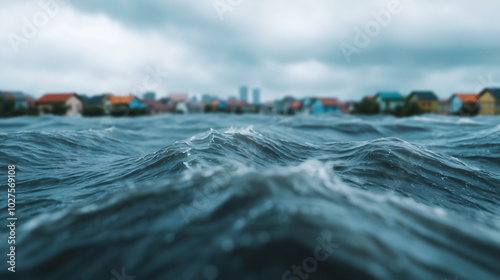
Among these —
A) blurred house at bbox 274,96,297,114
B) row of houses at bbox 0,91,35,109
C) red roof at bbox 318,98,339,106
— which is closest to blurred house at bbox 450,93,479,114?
red roof at bbox 318,98,339,106

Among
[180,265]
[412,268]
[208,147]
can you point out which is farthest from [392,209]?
[208,147]

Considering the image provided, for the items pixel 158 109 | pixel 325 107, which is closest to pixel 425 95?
pixel 325 107

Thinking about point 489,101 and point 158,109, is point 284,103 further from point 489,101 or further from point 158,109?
point 489,101

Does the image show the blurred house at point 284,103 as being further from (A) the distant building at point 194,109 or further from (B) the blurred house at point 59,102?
(B) the blurred house at point 59,102

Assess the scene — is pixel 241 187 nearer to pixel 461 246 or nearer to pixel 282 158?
pixel 461 246

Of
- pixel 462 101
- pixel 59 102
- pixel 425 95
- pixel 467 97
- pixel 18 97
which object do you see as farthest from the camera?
pixel 18 97

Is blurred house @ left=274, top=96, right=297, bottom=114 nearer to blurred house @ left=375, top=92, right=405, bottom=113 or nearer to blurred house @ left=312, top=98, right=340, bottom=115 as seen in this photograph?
blurred house @ left=312, top=98, right=340, bottom=115
